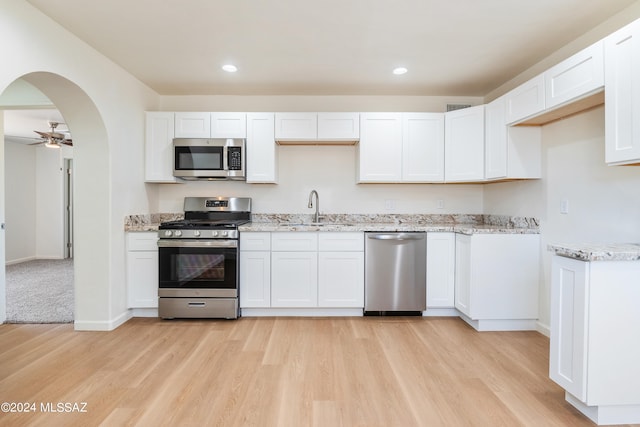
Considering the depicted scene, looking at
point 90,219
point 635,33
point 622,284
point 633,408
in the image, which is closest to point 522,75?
point 635,33

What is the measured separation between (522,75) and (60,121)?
6.31 metres

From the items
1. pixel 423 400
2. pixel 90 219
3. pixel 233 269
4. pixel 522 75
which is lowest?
pixel 423 400

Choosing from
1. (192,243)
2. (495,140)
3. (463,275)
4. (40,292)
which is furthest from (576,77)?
(40,292)

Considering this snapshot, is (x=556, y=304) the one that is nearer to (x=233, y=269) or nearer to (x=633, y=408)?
(x=633, y=408)

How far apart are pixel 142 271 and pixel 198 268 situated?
0.58 meters

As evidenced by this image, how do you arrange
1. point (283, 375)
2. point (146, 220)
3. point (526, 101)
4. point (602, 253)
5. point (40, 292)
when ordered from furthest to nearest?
point (40, 292) → point (146, 220) → point (526, 101) → point (283, 375) → point (602, 253)

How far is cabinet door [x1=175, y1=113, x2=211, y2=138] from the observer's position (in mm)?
3492

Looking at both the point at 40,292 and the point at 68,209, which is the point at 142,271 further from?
the point at 68,209

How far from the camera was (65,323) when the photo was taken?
3068mm

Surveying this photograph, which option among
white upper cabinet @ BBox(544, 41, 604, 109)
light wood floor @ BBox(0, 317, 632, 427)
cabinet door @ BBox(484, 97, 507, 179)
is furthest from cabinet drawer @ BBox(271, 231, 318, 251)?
white upper cabinet @ BBox(544, 41, 604, 109)

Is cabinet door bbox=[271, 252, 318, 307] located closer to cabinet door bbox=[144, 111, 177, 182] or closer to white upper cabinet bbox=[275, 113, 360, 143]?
white upper cabinet bbox=[275, 113, 360, 143]

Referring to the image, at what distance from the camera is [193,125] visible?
3.49 meters

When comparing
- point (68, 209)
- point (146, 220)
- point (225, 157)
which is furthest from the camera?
point (68, 209)

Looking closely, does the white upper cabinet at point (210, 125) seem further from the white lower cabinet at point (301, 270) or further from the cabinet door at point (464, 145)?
the cabinet door at point (464, 145)
